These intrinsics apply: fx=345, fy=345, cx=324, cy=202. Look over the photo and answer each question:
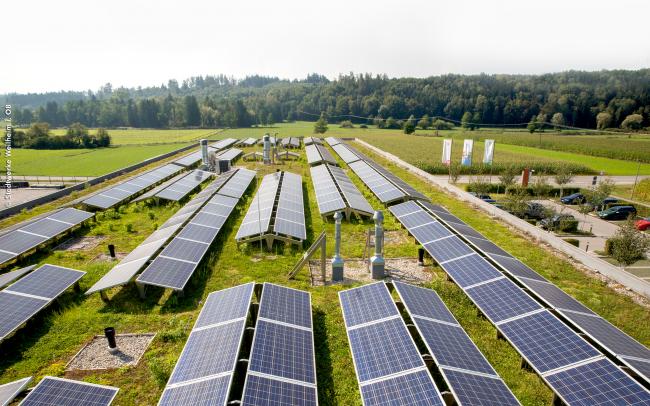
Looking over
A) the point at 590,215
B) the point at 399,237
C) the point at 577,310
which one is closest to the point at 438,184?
the point at 590,215

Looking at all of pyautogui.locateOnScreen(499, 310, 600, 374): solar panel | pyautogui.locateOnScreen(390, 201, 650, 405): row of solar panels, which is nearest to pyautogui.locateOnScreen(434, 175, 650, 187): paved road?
pyautogui.locateOnScreen(390, 201, 650, 405): row of solar panels

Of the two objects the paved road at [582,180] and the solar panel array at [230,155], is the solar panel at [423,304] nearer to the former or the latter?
the paved road at [582,180]

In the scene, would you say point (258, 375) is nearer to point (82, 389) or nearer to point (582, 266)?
point (82, 389)

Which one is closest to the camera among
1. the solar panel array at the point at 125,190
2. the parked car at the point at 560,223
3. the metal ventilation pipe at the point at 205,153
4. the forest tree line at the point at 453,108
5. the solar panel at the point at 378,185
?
the solar panel array at the point at 125,190

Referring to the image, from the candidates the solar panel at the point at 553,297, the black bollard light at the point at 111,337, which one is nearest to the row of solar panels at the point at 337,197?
the solar panel at the point at 553,297

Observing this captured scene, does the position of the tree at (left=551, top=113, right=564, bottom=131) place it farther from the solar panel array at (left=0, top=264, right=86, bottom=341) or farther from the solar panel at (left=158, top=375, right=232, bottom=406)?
the solar panel array at (left=0, top=264, right=86, bottom=341)
